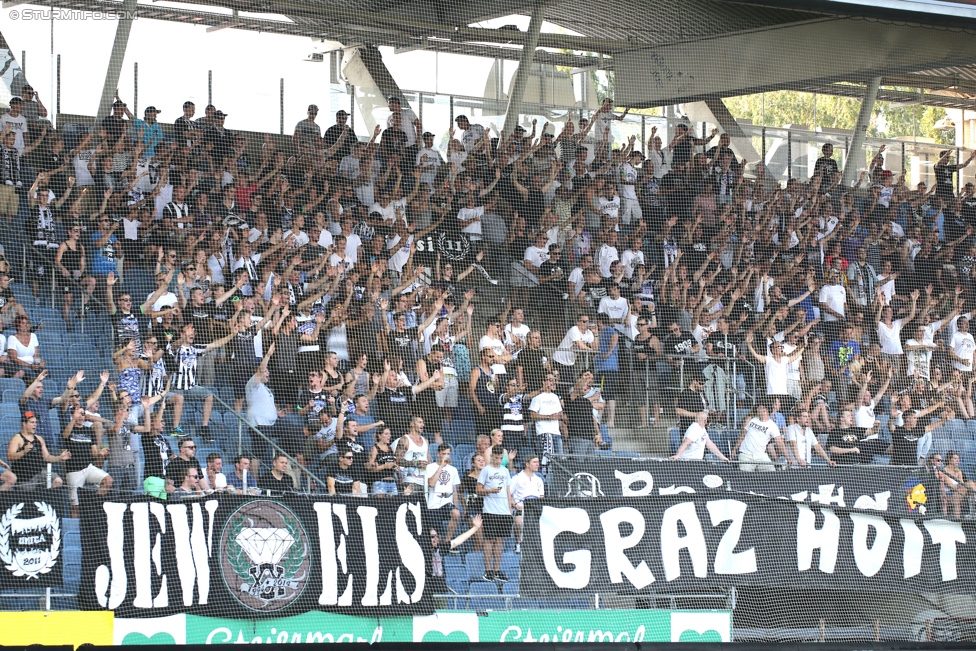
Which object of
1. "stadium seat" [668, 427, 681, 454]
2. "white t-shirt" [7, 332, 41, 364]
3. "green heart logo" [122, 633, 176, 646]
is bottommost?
"green heart logo" [122, 633, 176, 646]

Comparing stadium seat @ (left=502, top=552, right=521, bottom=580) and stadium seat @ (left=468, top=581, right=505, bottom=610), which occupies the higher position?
stadium seat @ (left=502, top=552, right=521, bottom=580)

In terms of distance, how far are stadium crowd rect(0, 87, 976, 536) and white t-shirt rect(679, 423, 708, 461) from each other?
0.01 m

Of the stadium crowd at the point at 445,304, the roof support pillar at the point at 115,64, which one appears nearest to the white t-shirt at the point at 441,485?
the stadium crowd at the point at 445,304

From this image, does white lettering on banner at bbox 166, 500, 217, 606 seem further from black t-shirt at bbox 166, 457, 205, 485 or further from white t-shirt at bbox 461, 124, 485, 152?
white t-shirt at bbox 461, 124, 485, 152

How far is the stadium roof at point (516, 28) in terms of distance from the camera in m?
9.16

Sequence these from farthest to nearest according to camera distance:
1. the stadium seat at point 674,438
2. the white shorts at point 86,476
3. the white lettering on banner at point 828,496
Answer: the stadium seat at point 674,438, the white lettering on banner at point 828,496, the white shorts at point 86,476

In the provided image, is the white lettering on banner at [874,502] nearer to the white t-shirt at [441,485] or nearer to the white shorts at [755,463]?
the white shorts at [755,463]

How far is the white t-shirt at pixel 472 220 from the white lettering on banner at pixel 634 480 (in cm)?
221

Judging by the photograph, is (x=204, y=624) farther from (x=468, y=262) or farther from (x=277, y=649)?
(x=468, y=262)

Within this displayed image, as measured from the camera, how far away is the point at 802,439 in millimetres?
8312

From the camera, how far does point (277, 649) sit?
5441mm

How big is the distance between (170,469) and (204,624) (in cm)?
91

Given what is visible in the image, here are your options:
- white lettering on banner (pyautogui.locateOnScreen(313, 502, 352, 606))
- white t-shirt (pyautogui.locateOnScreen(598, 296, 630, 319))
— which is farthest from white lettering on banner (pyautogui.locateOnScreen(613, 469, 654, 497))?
white lettering on banner (pyautogui.locateOnScreen(313, 502, 352, 606))

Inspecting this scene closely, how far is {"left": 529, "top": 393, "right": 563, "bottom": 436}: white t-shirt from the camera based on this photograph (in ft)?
26.0
